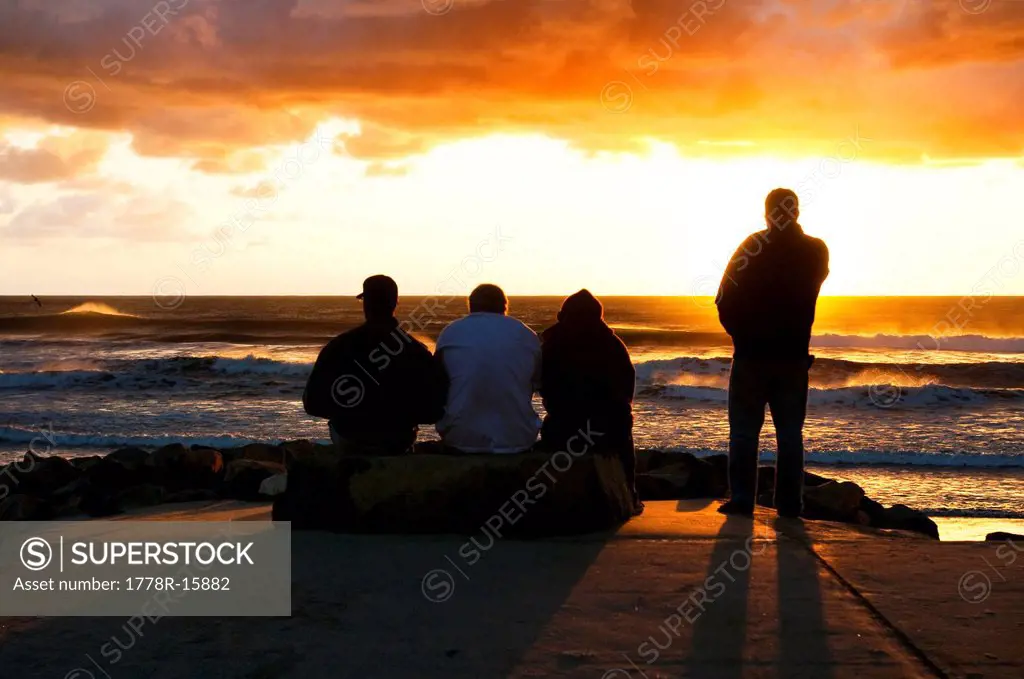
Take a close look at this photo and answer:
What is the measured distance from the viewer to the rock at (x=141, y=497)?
8289mm

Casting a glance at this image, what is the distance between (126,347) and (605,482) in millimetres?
39560

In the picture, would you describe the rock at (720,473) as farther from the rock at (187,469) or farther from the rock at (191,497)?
the rock at (187,469)

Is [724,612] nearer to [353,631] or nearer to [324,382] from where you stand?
[353,631]

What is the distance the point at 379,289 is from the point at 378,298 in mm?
57

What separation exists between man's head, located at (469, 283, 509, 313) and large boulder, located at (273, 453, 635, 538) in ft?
3.09

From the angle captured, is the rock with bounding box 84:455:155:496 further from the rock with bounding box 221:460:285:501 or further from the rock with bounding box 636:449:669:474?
the rock with bounding box 636:449:669:474

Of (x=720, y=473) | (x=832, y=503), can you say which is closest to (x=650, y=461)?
(x=720, y=473)

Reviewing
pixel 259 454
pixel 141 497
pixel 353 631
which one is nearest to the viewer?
pixel 353 631

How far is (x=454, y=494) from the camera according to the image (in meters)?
5.65

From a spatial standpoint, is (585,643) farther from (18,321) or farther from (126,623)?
(18,321)

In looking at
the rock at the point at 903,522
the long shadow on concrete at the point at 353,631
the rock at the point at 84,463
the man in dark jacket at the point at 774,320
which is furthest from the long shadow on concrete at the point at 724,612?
the rock at the point at 84,463

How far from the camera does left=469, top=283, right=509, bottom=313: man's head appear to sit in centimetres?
614

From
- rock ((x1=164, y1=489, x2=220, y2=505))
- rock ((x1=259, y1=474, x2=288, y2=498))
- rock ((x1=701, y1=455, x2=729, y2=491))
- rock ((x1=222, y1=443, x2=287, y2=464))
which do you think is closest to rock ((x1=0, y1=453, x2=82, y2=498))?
rock ((x1=222, y1=443, x2=287, y2=464))

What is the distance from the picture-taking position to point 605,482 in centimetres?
591
